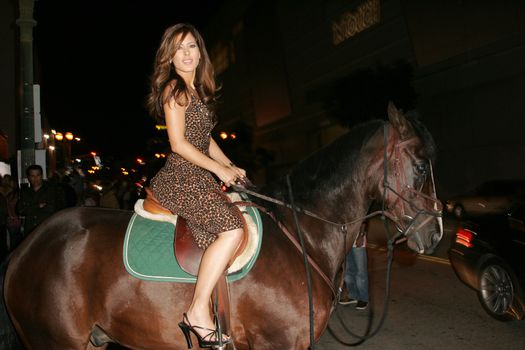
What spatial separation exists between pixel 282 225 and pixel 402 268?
6607 millimetres

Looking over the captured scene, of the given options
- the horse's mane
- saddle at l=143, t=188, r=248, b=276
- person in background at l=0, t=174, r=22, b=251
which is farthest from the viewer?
person in background at l=0, t=174, r=22, b=251

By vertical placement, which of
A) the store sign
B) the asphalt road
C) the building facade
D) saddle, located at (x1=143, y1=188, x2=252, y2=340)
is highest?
the store sign

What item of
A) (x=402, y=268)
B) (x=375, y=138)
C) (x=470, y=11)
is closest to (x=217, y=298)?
(x=375, y=138)

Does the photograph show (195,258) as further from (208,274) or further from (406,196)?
(406,196)

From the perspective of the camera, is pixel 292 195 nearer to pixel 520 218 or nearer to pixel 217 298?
pixel 217 298

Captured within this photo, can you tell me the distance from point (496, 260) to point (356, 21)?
87.3 ft

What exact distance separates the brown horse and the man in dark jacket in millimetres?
3902

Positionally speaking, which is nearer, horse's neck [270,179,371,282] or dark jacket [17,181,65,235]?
horse's neck [270,179,371,282]

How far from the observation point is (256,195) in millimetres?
3012

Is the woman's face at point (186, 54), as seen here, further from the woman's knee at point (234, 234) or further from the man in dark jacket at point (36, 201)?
the man in dark jacket at point (36, 201)

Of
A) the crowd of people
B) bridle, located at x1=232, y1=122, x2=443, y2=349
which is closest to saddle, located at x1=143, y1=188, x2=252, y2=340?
bridle, located at x1=232, y1=122, x2=443, y2=349

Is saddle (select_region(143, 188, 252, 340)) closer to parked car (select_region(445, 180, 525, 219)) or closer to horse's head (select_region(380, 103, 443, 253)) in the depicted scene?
horse's head (select_region(380, 103, 443, 253))

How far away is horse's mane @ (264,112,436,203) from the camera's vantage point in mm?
3160

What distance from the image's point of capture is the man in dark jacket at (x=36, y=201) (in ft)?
22.2
